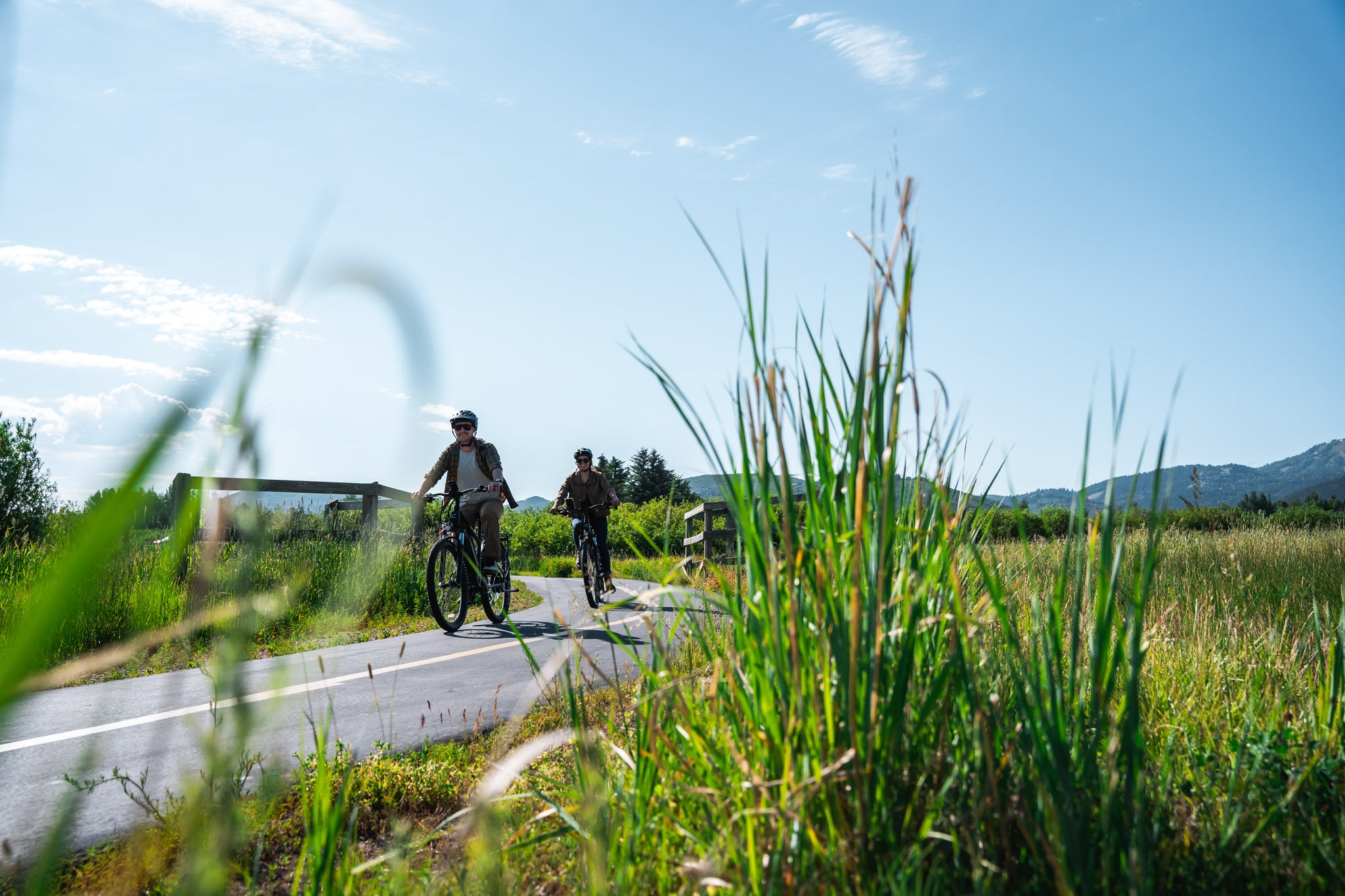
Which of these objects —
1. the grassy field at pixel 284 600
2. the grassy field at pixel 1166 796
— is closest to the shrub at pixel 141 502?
the grassy field at pixel 1166 796

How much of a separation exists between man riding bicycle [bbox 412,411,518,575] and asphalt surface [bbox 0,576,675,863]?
1.42 m

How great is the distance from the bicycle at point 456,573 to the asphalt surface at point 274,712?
2.20ft

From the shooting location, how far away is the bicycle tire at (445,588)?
8.34 meters

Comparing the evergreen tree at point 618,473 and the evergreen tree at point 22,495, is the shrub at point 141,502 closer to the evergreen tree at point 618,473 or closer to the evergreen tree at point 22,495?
the evergreen tree at point 22,495

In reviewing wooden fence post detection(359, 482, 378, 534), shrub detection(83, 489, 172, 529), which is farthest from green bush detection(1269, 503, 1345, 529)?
shrub detection(83, 489, 172, 529)

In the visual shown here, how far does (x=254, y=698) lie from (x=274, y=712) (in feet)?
0.10

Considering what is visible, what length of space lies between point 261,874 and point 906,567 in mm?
2198

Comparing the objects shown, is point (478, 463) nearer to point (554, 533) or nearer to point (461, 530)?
point (461, 530)

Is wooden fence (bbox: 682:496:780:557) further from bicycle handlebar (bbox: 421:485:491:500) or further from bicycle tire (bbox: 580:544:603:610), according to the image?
bicycle handlebar (bbox: 421:485:491:500)

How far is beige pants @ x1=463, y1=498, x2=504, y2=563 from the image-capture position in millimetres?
9062

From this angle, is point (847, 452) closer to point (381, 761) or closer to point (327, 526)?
point (381, 761)

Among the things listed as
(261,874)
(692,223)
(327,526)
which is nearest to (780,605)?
(692,223)

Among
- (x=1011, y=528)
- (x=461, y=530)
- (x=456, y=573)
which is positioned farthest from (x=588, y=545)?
(x=1011, y=528)

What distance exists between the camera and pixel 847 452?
5.58 feet
